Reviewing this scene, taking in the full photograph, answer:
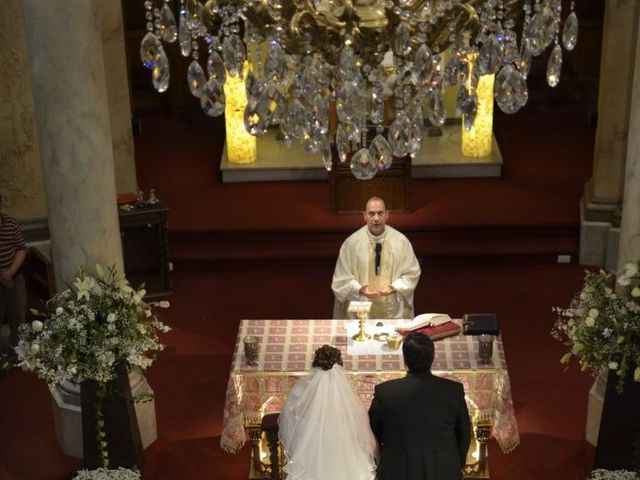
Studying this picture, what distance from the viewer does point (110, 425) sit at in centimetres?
775

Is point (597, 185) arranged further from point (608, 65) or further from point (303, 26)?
point (303, 26)

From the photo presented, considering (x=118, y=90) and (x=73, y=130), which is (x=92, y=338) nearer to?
(x=73, y=130)

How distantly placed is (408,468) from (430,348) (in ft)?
2.40

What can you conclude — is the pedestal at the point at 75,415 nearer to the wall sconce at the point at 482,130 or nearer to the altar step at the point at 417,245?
the altar step at the point at 417,245

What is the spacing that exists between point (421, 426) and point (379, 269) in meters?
2.79

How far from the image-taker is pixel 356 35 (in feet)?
17.3

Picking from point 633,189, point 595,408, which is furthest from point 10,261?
point 633,189

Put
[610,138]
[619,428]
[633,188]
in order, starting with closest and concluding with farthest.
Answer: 1. [633,188]
2. [619,428]
3. [610,138]

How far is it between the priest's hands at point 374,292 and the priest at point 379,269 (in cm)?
2

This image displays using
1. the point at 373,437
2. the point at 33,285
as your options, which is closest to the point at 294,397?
the point at 373,437

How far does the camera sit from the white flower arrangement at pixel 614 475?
7.57 metres

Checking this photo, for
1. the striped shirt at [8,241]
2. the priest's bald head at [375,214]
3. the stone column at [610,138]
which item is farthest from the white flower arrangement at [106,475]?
the stone column at [610,138]

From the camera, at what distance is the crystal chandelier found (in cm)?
520

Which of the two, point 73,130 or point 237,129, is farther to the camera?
point 237,129
